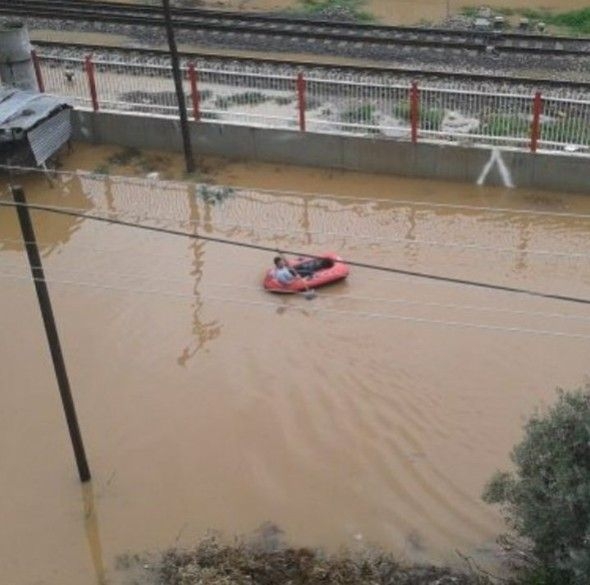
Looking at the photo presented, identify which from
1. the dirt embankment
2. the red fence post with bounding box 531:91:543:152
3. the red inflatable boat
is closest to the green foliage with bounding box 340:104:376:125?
the red fence post with bounding box 531:91:543:152

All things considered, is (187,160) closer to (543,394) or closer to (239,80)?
(239,80)

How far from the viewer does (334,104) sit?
726 inches

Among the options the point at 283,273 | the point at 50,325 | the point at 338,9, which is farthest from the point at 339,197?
the point at 338,9

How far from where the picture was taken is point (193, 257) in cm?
1533

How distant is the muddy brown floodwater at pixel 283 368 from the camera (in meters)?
10.6

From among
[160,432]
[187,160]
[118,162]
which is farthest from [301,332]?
[118,162]

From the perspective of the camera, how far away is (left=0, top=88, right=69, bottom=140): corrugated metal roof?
56.0 ft

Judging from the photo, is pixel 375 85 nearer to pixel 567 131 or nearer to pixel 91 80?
pixel 567 131

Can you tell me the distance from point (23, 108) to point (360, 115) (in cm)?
645

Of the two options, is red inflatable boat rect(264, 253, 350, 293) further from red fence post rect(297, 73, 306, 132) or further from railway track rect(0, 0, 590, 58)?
railway track rect(0, 0, 590, 58)

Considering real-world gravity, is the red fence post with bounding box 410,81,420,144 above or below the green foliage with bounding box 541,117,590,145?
above

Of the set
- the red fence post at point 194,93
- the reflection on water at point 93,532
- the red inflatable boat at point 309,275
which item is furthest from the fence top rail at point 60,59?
the reflection on water at point 93,532

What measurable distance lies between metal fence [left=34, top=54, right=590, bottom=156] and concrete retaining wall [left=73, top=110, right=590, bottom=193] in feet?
0.79

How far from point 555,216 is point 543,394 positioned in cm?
488
